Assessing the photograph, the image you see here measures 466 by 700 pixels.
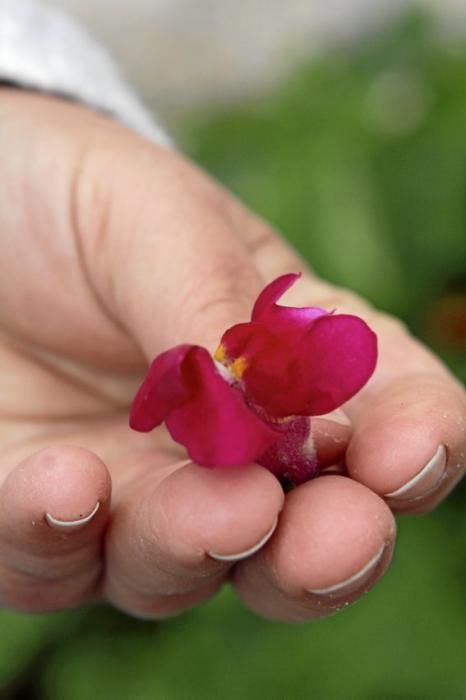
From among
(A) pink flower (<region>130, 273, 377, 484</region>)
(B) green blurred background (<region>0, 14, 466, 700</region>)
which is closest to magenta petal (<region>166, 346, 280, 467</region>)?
(A) pink flower (<region>130, 273, 377, 484</region>)

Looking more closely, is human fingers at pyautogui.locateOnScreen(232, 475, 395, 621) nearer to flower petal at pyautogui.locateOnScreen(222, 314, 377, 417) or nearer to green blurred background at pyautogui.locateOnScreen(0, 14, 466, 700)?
flower petal at pyautogui.locateOnScreen(222, 314, 377, 417)

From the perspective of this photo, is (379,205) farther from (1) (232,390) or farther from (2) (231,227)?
(1) (232,390)

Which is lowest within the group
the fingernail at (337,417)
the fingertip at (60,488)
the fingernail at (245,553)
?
the fingertip at (60,488)

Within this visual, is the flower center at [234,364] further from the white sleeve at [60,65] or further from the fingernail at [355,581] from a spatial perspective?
the white sleeve at [60,65]

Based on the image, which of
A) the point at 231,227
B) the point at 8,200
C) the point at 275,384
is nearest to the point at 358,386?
the point at 275,384

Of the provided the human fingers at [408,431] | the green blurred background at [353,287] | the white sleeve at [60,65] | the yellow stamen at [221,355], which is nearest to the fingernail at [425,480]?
the human fingers at [408,431]

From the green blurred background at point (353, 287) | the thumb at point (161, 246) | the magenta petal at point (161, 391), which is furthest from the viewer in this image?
the green blurred background at point (353, 287)

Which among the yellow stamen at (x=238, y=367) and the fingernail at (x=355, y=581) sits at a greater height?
the yellow stamen at (x=238, y=367)

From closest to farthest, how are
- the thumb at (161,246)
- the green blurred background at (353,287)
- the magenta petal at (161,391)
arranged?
the magenta petal at (161,391), the thumb at (161,246), the green blurred background at (353,287)
